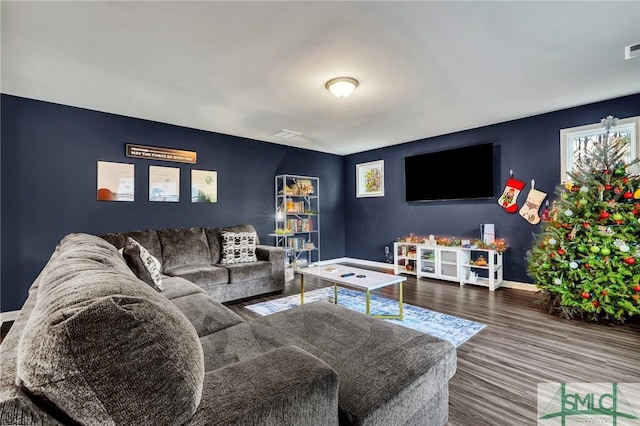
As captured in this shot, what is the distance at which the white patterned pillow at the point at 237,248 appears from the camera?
4109 millimetres

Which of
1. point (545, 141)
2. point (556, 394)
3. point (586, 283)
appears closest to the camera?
point (556, 394)

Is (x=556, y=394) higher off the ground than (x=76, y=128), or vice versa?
(x=76, y=128)

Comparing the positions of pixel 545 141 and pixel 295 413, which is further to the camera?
pixel 545 141

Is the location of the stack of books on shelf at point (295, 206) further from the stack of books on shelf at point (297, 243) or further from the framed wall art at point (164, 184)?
the framed wall art at point (164, 184)

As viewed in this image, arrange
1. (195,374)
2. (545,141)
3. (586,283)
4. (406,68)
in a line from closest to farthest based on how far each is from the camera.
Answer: (195,374), (406,68), (586,283), (545,141)

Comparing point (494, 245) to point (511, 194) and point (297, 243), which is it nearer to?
point (511, 194)

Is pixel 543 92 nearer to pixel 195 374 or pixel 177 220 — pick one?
pixel 195 374

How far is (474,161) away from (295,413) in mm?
4874

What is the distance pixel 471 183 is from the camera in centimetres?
482

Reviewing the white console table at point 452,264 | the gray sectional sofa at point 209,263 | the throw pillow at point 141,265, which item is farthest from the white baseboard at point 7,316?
the white console table at point 452,264

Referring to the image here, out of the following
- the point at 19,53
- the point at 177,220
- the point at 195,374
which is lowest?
the point at 195,374

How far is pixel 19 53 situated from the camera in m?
2.44

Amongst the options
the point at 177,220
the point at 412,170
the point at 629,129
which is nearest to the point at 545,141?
the point at 629,129

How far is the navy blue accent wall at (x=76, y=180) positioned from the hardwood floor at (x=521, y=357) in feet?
6.47
